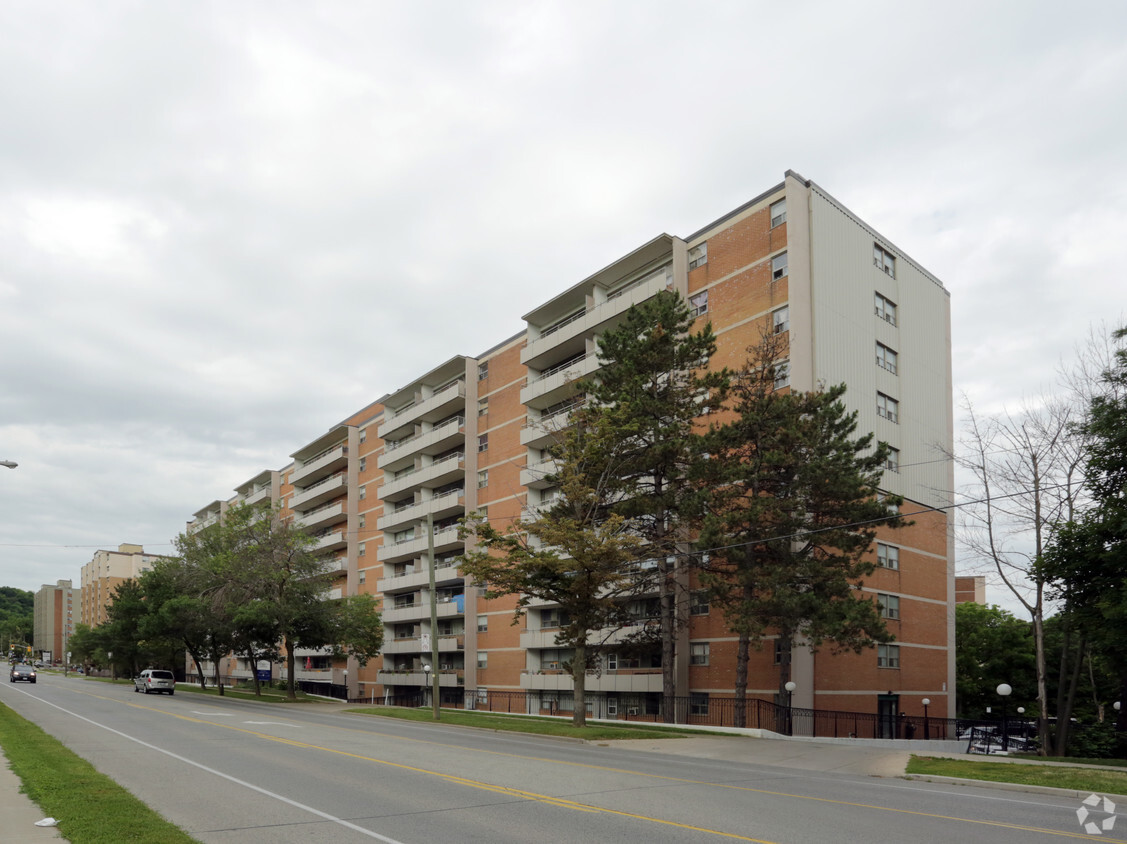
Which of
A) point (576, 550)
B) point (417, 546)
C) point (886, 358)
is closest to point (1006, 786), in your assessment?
point (576, 550)

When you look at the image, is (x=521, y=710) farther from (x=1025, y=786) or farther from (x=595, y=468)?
(x=1025, y=786)

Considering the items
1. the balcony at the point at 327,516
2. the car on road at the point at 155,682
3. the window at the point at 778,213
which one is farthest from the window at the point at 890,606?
the balcony at the point at 327,516

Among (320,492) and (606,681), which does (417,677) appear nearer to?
(606,681)

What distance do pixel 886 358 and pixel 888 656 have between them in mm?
14351

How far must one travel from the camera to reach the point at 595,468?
32188mm

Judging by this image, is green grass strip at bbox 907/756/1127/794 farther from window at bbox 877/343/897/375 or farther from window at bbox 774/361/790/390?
window at bbox 877/343/897/375

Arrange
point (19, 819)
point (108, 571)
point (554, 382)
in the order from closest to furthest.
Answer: point (19, 819) < point (554, 382) < point (108, 571)

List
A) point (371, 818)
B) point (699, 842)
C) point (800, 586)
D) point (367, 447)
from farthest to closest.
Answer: point (367, 447) < point (800, 586) < point (371, 818) < point (699, 842)

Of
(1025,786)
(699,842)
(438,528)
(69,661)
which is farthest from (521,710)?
(69,661)

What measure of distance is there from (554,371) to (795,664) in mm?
22044

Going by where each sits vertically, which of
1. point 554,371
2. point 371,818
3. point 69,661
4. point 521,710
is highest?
point 554,371

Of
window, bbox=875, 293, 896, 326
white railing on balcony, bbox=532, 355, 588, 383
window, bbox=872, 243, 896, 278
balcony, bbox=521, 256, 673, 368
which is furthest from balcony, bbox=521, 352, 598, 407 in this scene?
window, bbox=872, 243, 896, 278

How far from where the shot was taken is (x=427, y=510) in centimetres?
6384

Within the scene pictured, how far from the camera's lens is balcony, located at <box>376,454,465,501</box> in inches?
2400
